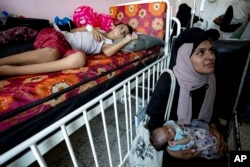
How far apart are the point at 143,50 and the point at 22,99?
39.7 inches

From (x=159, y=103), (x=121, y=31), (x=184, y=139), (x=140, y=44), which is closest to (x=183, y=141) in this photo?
(x=184, y=139)

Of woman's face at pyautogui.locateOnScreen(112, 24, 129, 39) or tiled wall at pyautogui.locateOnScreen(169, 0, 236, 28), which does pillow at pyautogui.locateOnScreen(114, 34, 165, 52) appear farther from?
tiled wall at pyautogui.locateOnScreen(169, 0, 236, 28)

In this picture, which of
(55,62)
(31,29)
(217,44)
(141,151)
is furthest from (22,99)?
(217,44)

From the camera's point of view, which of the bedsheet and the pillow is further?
the pillow

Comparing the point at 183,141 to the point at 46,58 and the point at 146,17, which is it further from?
the point at 146,17

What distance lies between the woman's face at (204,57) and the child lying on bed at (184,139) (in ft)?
1.11

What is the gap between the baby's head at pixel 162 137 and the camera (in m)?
0.79

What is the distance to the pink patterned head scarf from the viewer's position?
0.84 meters

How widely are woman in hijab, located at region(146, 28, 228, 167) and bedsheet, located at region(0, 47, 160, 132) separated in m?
0.37

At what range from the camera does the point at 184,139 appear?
2.56 feet

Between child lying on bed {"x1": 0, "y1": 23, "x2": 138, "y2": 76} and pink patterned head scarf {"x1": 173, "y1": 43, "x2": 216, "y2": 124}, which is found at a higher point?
child lying on bed {"x1": 0, "y1": 23, "x2": 138, "y2": 76}

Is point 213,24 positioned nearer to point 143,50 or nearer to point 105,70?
point 143,50

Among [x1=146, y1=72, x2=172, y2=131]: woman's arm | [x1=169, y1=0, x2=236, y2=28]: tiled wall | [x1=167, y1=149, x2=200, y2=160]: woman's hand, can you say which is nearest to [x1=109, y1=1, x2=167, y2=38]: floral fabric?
[x1=146, y1=72, x2=172, y2=131]: woman's arm

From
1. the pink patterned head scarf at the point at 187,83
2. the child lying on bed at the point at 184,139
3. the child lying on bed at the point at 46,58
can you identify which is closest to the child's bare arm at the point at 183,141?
the child lying on bed at the point at 184,139
